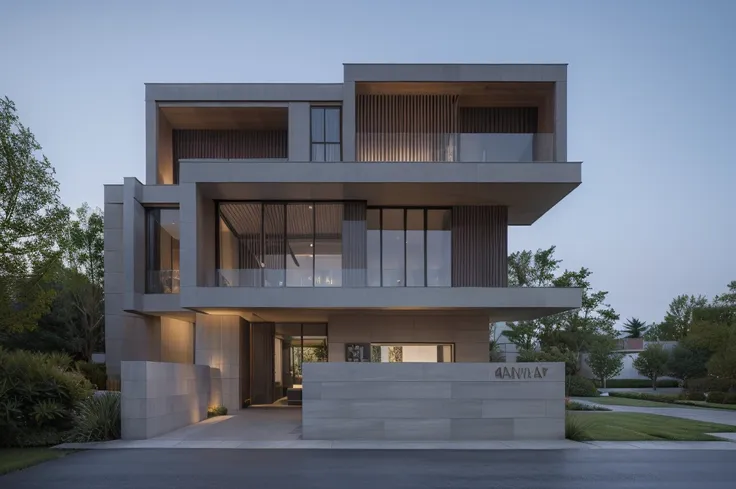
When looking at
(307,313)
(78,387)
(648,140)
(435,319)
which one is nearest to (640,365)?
(435,319)

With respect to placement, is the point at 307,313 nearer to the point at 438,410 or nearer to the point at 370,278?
the point at 370,278

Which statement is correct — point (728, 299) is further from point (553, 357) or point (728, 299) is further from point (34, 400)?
point (34, 400)

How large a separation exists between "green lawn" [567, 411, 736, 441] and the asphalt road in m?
2.25

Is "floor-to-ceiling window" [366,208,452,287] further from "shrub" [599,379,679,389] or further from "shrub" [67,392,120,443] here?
"shrub" [599,379,679,389]

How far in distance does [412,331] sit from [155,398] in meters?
11.3

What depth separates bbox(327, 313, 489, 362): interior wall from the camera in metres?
25.8

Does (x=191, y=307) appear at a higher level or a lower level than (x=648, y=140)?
lower

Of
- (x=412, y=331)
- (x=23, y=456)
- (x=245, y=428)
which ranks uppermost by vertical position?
(x=412, y=331)

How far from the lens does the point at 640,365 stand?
179 feet

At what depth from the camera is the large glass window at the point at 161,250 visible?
93.2ft

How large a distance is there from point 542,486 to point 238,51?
144868 mm

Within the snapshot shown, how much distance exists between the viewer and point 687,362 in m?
51.6

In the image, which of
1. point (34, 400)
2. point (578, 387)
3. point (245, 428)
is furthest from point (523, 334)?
point (34, 400)

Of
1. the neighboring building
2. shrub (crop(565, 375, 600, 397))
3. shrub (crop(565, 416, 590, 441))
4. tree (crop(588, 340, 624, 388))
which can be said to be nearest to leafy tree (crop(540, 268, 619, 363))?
tree (crop(588, 340, 624, 388))
